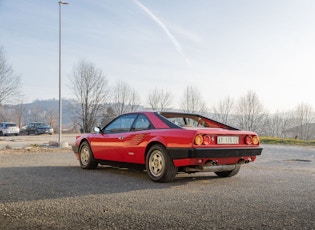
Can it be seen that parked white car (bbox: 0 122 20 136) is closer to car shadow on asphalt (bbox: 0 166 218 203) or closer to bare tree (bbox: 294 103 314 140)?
car shadow on asphalt (bbox: 0 166 218 203)

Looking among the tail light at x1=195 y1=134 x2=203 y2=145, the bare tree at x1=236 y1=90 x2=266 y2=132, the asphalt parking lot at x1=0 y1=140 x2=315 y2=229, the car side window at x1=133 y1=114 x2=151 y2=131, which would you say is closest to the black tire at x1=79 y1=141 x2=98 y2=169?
the asphalt parking lot at x1=0 y1=140 x2=315 y2=229

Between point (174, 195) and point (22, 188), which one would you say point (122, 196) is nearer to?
point (174, 195)

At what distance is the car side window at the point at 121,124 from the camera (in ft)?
21.4

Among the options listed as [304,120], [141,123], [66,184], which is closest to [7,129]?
[141,123]

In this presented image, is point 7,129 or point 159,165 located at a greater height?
point 7,129

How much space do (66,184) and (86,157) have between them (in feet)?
7.52

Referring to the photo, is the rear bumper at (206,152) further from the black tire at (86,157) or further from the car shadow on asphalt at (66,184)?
the black tire at (86,157)

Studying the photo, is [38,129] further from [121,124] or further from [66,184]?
[66,184]

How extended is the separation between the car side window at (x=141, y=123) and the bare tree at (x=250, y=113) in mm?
55877

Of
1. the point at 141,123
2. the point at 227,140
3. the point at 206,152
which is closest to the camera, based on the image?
the point at 206,152

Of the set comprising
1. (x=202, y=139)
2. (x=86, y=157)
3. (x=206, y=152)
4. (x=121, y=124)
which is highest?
(x=121, y=124)

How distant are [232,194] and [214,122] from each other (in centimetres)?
234

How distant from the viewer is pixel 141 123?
6.23 m

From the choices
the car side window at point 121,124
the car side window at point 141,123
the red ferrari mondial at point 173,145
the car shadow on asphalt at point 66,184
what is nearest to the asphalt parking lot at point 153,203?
the car shadow on asphalt at point 66,184
